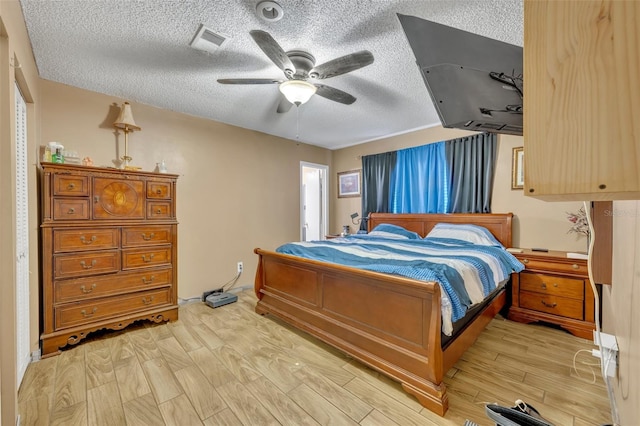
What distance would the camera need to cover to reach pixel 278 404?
164cm

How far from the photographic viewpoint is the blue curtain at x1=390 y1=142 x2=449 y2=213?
3.84 metres

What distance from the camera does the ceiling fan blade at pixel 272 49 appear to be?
61.9 inches

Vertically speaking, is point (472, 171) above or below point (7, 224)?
above

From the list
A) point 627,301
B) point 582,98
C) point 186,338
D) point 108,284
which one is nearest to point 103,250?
point 108,284

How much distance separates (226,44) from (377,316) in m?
2.32

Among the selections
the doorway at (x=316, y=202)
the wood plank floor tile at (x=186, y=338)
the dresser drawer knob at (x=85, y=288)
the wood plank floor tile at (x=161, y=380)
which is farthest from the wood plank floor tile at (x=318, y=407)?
the doorway at (x=316, y=202)

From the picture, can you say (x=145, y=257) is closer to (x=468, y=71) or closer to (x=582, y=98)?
(x=468, y=71)

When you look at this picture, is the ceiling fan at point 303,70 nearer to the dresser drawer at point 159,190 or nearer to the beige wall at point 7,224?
the beige wall at point 7,224

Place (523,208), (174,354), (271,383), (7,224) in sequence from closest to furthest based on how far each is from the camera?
(7,224), (271,383), (174,354), (523,208)

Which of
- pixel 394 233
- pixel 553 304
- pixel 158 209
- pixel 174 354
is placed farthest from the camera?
pixel 394 233

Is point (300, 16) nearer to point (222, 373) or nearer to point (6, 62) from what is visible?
point (6, 62)

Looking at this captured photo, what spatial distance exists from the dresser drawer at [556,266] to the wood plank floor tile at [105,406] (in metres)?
3.58

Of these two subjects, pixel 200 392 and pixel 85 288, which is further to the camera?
pixel 85 288

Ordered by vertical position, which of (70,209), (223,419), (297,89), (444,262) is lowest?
(223,419)
